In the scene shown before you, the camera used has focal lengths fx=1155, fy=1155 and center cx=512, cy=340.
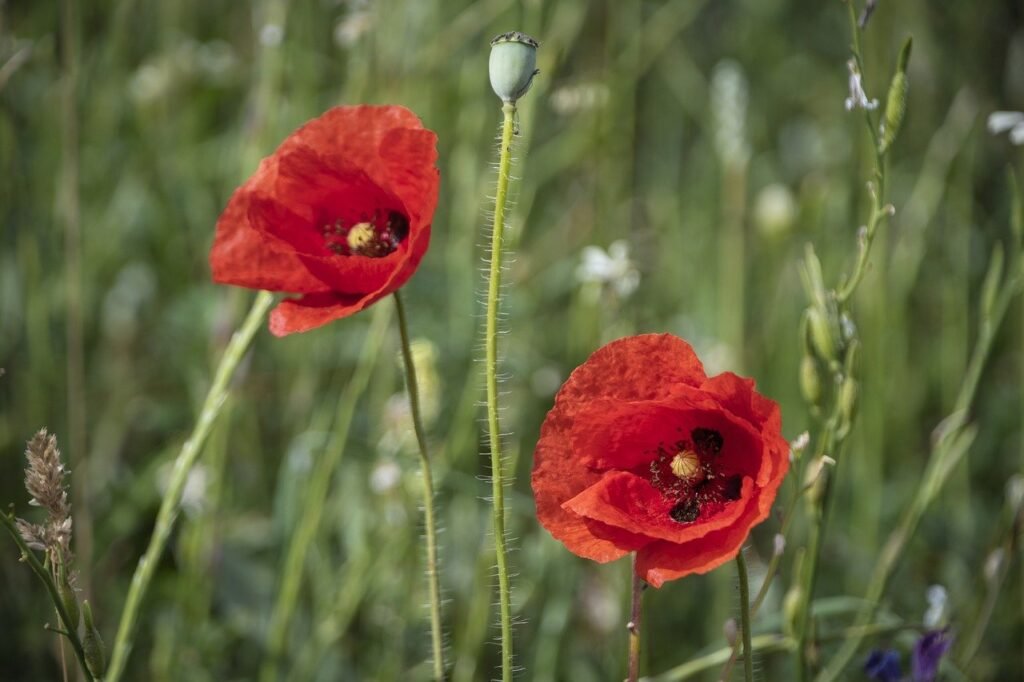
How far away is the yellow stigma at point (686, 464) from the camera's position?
936mm

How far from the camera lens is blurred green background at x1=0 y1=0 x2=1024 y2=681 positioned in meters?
1.68

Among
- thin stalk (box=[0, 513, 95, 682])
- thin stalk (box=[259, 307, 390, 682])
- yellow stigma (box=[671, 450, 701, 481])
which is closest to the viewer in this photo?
thin stalk (box=[0, 513, 95, 682])

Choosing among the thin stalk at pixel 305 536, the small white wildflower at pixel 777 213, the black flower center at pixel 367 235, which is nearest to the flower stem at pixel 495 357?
the black flower center at pixel 367 235

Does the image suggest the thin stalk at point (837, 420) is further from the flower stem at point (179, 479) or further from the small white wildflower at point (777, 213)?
the small white wildflower at point (777, 213)

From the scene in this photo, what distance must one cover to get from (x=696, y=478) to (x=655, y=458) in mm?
38

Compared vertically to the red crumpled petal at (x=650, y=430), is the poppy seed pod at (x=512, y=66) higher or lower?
higher

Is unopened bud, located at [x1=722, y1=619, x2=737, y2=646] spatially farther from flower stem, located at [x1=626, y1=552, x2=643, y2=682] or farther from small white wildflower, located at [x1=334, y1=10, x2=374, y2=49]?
small white wildflower, located at [x1=334, y1=10, x2=374, y2=49]

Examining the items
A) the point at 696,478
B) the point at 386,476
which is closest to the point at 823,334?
the point at 696,478

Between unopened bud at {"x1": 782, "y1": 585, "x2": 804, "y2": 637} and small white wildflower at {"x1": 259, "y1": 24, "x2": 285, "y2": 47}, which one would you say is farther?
small white wildflower at {"x1": 259, "y1": 24, "x2": 285, "y2": 47}

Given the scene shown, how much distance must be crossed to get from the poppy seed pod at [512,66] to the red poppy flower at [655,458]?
21 cm

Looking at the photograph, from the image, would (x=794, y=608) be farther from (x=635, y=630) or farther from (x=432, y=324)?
(x=432, y=324)

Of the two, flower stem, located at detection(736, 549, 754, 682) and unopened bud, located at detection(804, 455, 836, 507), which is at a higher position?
unopened bud, located at detection(804, 455, 836, 507)

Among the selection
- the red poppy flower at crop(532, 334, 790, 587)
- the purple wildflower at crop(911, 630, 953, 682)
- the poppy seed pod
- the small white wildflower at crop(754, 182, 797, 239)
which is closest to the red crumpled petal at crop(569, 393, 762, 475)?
the red poppy flower at crop(532, 334, 790, 587)

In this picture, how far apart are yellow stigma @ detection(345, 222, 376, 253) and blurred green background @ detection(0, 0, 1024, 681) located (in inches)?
17.3
